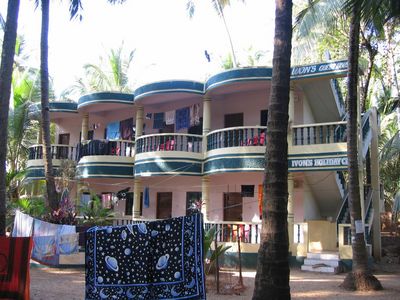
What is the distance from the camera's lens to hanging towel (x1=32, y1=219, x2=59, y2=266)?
45.8 ft

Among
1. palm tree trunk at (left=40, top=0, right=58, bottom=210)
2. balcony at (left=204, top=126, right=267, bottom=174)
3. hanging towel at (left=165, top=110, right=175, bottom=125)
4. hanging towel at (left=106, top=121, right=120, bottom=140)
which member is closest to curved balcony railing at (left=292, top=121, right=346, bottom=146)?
balcony at (left=204, top=126, right=267, bottom=174)

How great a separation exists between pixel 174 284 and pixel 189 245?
0.69 m

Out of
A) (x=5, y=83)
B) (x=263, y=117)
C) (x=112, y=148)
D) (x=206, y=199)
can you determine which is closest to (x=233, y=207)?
(x=206, y=199)

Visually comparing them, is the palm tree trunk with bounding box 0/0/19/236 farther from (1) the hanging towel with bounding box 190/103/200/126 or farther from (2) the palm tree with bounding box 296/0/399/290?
(1) the hanging towel with bounding box 190/103/200/126

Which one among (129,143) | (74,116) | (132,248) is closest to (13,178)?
(74,116)

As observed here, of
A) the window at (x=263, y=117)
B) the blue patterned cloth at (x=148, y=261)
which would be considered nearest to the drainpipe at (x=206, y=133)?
the window at (x=263, y=117)

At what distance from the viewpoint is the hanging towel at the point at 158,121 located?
20.2 meters

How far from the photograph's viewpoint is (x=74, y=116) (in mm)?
23688

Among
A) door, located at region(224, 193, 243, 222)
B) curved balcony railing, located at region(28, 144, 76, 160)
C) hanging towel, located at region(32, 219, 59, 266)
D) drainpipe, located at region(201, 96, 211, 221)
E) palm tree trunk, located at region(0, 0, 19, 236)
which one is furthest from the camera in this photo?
curved balcony railing, located at region(28, 144, 76, 160)

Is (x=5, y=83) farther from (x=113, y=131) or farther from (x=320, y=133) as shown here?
(x=113, y=131)

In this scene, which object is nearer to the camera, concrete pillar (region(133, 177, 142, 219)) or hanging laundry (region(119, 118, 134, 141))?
concrete pillar (region(133, 177, 142, 219))

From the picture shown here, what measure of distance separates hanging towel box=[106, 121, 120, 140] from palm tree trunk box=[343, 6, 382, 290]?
12.8 m

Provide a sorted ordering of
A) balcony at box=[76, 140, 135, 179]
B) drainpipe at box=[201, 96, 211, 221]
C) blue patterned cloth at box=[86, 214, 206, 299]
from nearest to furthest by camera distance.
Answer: blue patterned cloth at box=[86, 214, 206, 299] → drainpipe at box=[201, 96, 211, 221] → balcony at box=[76, 140, 135, 179]

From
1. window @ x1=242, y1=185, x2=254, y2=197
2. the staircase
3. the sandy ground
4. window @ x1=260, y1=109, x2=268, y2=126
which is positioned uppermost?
window @ x1=260, y1=109, x2=268, y2=126
